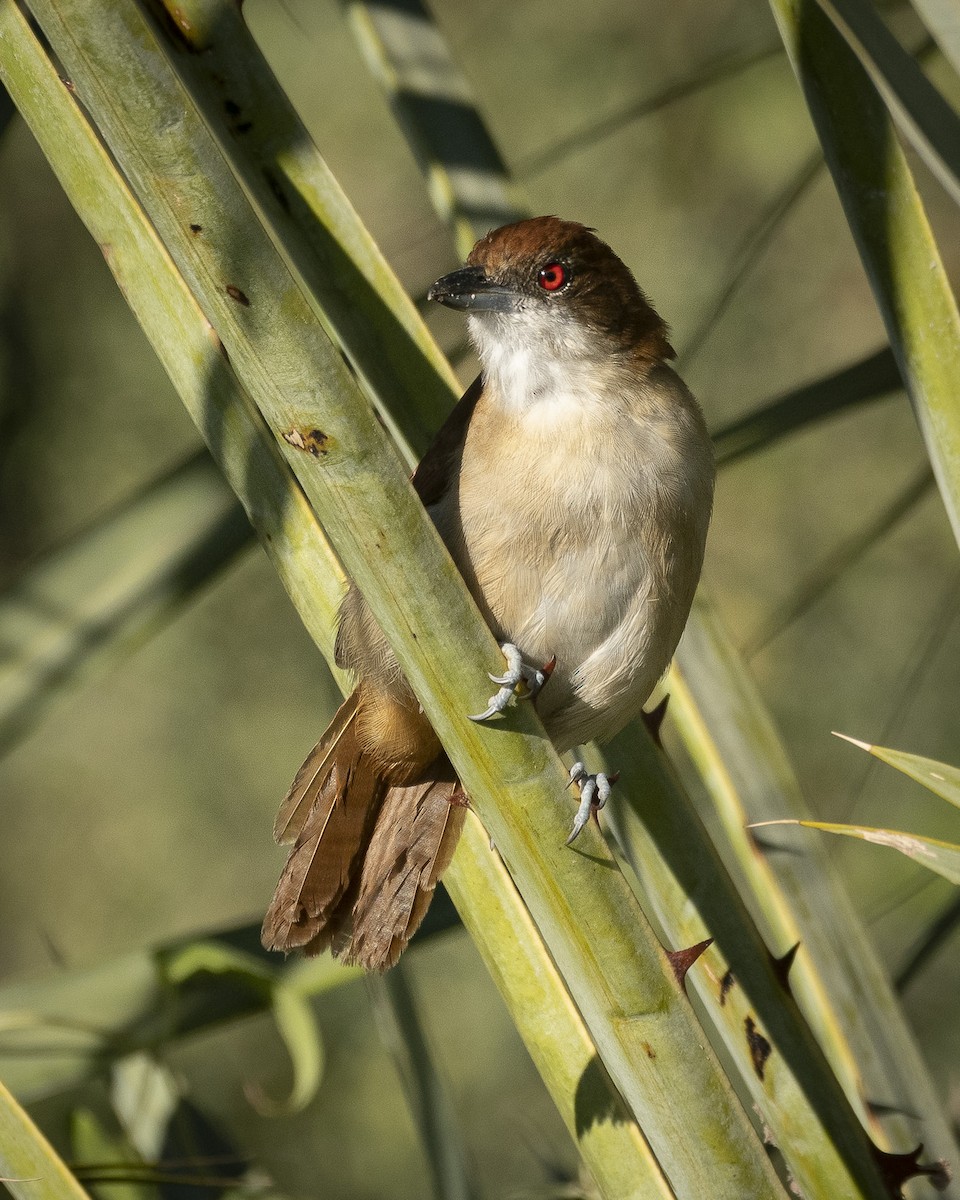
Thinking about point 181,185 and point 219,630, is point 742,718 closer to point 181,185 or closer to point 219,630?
point 181,185

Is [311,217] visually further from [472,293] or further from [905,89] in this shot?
[905,89]

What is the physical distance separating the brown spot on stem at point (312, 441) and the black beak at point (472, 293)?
112 centimetres

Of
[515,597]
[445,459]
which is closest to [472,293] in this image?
[445,459]

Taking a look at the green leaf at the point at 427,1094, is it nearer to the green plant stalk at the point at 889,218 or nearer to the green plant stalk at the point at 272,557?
the green plant stalk at the point at 272,557

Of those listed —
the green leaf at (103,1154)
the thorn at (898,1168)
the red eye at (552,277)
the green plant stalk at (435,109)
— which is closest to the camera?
the thorn at (898,1168)

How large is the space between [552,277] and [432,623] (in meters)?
1.37

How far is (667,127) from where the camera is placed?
6.45m

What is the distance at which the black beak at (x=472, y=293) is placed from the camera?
228cm

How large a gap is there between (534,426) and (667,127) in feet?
15.6

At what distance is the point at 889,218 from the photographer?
4.68 feet

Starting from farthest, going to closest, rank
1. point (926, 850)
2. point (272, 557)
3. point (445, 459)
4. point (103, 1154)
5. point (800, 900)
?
point (445, 459) < point (103, 1154) < point (800, 900) < point (272, 557) < point (926, 850)

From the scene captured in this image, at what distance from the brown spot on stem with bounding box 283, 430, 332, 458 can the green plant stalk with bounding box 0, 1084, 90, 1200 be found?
0.75 meters

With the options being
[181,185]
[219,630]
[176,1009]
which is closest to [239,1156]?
[176,1009]

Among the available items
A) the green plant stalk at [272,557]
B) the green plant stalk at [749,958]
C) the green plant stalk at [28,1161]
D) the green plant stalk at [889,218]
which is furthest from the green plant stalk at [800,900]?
the green plant stalk at [28,1161]
